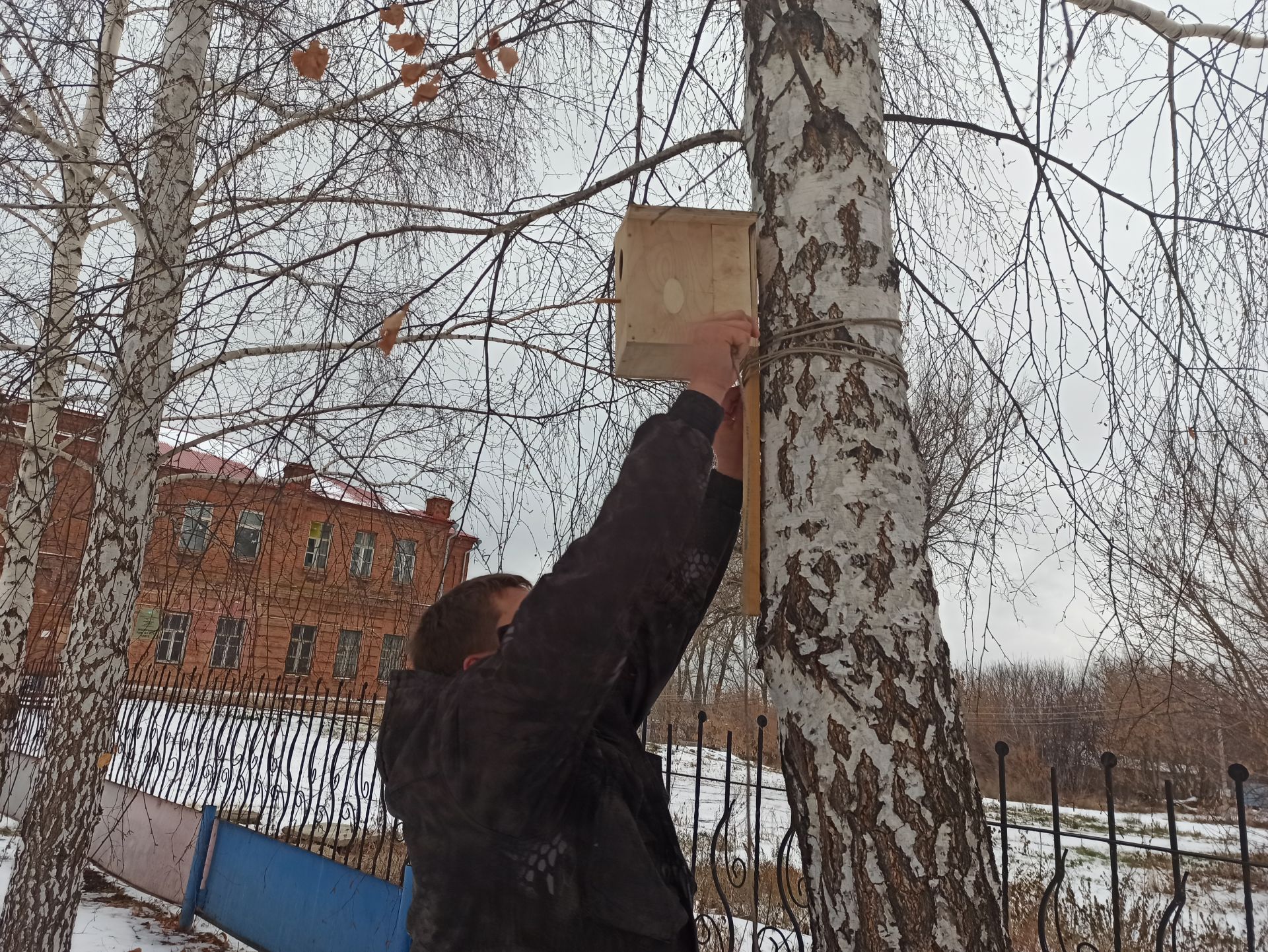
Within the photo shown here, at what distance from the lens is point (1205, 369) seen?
2191 mm

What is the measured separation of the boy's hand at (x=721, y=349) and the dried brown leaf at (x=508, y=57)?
73.0 inches

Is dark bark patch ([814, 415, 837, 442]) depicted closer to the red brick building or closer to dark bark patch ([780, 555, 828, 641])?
dark bark patch ([780, 555, 828, 641])

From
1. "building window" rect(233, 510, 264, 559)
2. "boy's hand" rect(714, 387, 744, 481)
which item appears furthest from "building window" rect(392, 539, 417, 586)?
"boy's hand" rect(714, 387, 744, 481)

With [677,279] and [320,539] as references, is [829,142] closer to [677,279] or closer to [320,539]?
[677,279]

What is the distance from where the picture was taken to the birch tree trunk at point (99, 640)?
11.1 ft

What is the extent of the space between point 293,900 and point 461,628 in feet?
13.1

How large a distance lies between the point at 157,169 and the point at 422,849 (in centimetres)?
379

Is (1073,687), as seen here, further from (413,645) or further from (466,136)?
(466,136)

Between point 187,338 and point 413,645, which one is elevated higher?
point 187,338

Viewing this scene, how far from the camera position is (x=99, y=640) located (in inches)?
138

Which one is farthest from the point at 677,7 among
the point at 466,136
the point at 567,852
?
the point at 567,852

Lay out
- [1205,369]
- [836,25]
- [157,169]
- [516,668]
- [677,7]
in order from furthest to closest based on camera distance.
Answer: [157,169]
[677,7]
[1205,369]
[836,25]
[516,668]

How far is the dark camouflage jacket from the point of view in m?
1.24

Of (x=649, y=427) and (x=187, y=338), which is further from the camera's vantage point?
(x=187, y=338)
